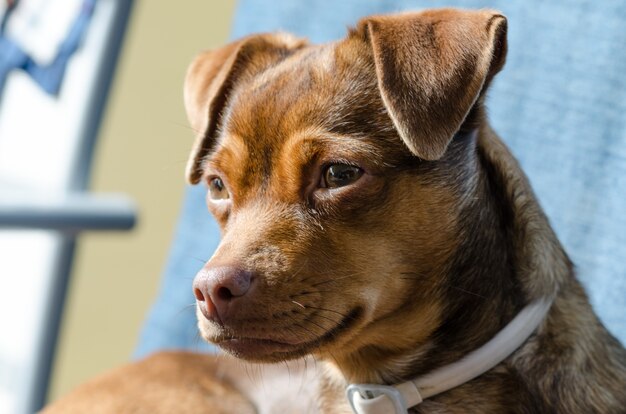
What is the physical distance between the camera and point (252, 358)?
66.4 inches

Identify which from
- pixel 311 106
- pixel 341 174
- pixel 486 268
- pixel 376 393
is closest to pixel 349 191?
pixel 341 174

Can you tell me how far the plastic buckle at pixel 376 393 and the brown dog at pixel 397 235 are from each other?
36 mm

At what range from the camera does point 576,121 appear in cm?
246

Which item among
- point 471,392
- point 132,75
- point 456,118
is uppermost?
point 456,118

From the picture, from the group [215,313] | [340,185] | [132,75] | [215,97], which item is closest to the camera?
[215,313]

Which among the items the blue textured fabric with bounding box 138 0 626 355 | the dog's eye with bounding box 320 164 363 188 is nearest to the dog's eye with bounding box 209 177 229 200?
the dog's eye with bounding box 320 164 363 188

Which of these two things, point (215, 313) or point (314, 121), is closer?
point (215, 313)

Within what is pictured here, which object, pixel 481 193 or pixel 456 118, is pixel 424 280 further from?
pixel 456 118

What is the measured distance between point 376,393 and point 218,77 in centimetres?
78

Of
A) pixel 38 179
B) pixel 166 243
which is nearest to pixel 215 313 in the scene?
pixel 38 179

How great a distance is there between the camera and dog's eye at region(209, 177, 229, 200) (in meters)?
1.97

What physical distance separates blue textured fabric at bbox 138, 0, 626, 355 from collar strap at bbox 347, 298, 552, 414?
55 cm

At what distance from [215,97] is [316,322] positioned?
25.9 inches

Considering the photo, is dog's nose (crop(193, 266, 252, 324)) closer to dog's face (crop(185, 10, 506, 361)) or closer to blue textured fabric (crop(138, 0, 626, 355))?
dog's face (crop(185, 10, 506, 361))
